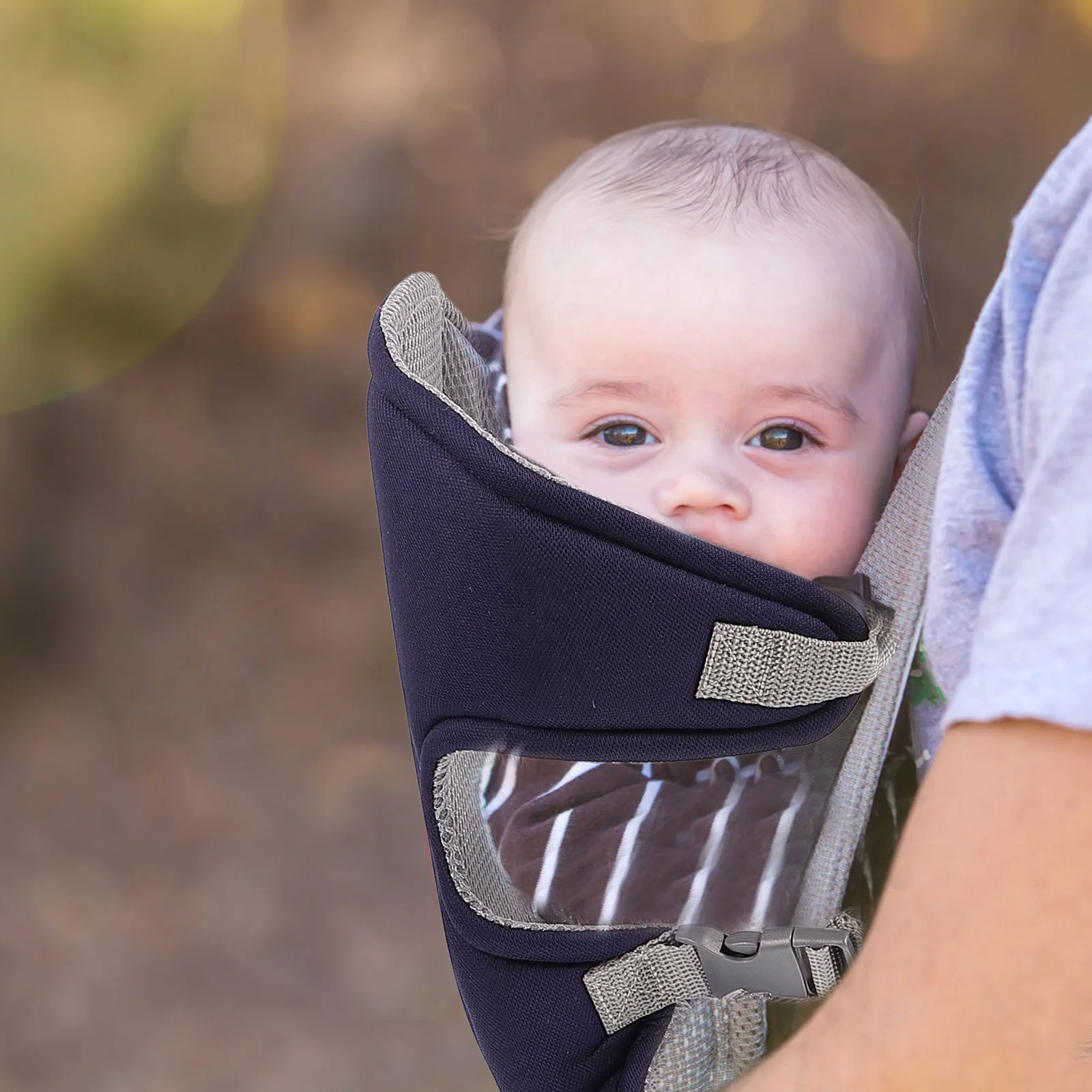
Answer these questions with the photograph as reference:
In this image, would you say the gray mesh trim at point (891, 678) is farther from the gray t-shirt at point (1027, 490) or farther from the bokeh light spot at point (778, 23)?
the bokeh light spot at point (778, 23)

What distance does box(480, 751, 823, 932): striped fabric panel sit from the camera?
22.3 inches

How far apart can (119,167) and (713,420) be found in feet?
2.38

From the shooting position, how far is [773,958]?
508mm

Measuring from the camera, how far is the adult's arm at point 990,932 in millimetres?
286

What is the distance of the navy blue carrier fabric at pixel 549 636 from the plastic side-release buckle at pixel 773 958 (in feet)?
0.11

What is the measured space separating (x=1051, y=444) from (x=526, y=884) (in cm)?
39

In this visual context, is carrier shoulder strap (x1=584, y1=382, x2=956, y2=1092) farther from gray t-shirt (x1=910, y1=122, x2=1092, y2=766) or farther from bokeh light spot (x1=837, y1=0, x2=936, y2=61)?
bokeh light spot (x1=837, y1=0, x2=936, y2=61)

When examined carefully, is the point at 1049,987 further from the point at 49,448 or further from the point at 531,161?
the point at 49,448

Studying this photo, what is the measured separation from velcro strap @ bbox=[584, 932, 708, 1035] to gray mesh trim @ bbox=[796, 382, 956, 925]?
67mm

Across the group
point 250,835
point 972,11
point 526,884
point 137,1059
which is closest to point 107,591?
point 250,835

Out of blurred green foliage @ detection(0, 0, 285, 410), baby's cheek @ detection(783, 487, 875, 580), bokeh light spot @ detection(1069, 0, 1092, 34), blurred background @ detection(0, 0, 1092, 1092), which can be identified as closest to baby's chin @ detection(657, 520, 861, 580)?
baby's cheek @ detection(783, 487, 875, 580)

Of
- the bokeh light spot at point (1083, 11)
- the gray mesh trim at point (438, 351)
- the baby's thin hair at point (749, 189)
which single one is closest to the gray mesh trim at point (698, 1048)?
the gray mesh trim at point (438, 351)

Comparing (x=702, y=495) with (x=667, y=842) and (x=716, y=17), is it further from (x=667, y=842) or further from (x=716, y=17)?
(x=716, y=17)

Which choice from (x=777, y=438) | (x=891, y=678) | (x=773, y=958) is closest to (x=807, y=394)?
(x=777, y=438)
